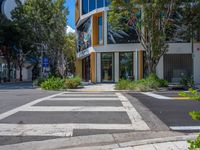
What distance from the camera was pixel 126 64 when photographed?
40.9 metres

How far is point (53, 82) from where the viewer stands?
3183 centimetres

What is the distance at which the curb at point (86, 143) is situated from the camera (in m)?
8.23

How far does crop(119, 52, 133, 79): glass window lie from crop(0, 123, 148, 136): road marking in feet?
97.7

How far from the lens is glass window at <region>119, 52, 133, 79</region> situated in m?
40.8

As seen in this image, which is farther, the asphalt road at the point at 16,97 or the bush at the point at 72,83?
the bush at the point at 72,83

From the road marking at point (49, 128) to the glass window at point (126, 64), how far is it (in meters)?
29.8

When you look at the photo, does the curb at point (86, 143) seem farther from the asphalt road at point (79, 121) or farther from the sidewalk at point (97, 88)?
the sidewalk at point (97, 88)

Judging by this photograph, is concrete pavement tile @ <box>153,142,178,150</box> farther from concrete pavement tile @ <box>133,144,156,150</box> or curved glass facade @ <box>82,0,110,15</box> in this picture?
curved glass facade @ <box>82,0,110,15</box>

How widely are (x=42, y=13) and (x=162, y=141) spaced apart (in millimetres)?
35524

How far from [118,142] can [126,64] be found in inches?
1275

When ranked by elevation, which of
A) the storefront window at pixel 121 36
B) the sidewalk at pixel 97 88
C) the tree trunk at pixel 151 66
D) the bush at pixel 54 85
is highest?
the storefront window at pixel 121 36

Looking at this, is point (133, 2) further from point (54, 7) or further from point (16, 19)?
point (16, 19)

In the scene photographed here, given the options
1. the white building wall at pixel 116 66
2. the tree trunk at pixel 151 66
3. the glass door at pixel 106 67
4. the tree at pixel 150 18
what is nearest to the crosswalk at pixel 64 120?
the tree at pixel 150 18

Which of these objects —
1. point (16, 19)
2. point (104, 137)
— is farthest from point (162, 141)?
point (16, 19)
